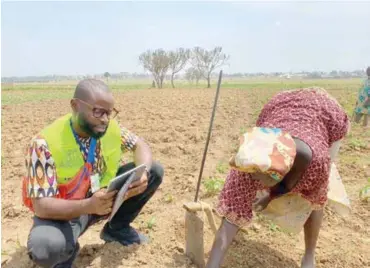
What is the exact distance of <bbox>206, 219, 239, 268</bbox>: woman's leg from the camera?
7.18 feet

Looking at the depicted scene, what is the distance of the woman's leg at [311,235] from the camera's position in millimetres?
2670

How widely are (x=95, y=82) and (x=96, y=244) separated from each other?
1.39m

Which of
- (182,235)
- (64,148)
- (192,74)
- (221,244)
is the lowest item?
(192,74)

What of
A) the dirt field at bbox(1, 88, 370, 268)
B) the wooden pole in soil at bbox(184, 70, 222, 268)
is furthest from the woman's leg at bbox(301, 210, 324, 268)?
the wooden pole in soil at bbox(184, 70, 222, 268)

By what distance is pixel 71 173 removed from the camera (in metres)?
2.50

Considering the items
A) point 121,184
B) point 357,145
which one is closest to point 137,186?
point 121,184

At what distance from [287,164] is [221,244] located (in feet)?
2.03

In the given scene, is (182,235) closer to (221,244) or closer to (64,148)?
(221,244)

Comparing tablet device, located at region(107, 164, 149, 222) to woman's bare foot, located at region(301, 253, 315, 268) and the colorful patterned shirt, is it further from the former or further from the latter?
woman's bare foot, located at region(301, 253, 315, 268)

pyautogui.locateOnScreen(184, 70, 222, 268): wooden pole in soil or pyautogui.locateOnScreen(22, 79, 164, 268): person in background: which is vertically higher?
pyautogui.locateOnScreen(22, 79, 164, 268): person in background

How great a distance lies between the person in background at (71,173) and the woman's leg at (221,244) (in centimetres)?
65

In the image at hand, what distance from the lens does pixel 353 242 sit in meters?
3.26

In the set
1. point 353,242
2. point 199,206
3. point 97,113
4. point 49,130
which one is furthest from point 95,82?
point 353,242

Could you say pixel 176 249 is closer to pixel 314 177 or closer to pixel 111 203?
pixel 111 203
